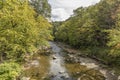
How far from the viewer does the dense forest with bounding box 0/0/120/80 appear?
3056 centimetres

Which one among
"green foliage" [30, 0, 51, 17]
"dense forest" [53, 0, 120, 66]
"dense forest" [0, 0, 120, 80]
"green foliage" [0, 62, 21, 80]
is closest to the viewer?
"green foliage" [0, 62, 21, 80]

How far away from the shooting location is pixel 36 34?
38.5 m

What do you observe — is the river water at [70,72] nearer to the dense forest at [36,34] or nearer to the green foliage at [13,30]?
the dense forest at [36,34]

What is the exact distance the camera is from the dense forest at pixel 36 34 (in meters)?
30.6

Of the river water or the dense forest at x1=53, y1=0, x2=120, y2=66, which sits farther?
the dense forest at x1=53, y1=0, x2=120, y2=66

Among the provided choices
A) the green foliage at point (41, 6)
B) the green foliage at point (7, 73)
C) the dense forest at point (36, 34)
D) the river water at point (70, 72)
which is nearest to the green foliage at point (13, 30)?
the dense forest at point (36, 34)

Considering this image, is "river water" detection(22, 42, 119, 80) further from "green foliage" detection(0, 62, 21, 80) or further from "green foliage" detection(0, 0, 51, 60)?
"green foliage" detection(0, 62, 21, 80)

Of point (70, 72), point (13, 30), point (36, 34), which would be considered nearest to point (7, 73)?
point (13, 30)

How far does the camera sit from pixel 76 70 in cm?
3722

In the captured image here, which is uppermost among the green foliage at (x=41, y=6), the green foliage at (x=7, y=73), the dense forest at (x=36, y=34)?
the green foliage at (x=41, y=6)

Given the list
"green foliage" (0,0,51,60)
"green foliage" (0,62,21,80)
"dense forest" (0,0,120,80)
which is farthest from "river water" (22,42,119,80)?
"green foliage" (0,62,21,80)

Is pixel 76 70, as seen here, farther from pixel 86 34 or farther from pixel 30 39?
pixel 86 34

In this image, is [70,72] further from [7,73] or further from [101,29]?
[101,29]

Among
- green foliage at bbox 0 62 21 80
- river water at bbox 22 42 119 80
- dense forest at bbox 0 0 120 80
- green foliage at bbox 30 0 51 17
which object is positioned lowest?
river water at bbox 22 42 119 80
